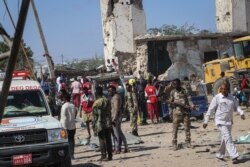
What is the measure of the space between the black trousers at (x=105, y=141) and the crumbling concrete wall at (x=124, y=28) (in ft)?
72.8

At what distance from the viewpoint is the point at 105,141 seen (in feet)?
38.0

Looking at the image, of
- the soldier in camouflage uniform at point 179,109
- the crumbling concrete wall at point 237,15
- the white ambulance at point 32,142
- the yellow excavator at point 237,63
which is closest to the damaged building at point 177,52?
the crumbling concrete wall at point 237,15

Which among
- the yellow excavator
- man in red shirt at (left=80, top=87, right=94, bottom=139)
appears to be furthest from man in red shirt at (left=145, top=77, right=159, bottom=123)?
man in red shirt at (left=80, top=87, right=94, bottom=139)

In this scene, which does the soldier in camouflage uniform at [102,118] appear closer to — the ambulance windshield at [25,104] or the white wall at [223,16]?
the ambulance windshield at [25,104]

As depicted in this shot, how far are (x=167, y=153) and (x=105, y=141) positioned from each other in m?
1.53

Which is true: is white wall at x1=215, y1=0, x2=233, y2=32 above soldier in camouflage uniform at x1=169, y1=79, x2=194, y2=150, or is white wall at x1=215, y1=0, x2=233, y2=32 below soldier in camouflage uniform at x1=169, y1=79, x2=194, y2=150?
above

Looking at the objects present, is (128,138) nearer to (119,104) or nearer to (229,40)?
(119,104)

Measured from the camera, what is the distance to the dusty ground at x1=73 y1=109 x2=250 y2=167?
10703 mm

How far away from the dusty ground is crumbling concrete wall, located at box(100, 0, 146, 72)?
59.8ft

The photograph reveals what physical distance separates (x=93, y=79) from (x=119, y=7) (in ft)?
49.7

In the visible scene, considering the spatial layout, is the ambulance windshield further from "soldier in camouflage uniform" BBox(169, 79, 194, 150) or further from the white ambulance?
"soldier in camouflage uniform" BBox(169, 79, 194, 150)

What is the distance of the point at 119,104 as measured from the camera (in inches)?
478

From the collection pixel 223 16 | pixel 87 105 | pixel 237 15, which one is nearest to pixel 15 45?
pixel 87 105

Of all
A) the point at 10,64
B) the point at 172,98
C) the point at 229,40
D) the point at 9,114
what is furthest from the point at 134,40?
the point at 10,64
